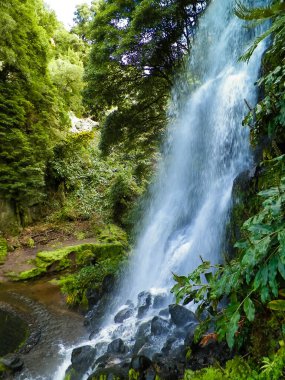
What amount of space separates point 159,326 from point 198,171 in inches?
201

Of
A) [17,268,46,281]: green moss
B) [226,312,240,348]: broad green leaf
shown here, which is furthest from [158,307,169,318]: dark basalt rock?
[17,268,46,281]: green moss

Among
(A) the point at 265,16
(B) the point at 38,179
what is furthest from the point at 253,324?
(B) the point at 38,179

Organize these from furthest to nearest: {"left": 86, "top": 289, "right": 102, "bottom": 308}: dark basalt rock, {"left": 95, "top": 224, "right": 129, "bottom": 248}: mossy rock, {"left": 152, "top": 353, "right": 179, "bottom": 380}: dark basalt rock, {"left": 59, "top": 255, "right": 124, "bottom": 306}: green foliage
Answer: {"left": 95, "top": 224, "right": 129, "bottom": 248}: mossy rock < {"left": 59, "top": 255, "right": 124, "bottom": 306}: green foliage < {"left": 86, "top": 289, "right": 102, "bottom": 308}: dark basalt rock < {"left": 152, "top": 353, "right": 179, "bottom": 380}: dark basalt rock

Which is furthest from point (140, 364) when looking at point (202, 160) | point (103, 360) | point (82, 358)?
point (202, 160)

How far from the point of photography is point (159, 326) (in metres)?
5.03

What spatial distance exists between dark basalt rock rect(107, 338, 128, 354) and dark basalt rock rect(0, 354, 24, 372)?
1513 millimetres

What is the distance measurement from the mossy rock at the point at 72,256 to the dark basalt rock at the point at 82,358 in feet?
18.3

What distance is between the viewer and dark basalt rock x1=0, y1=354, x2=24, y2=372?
16.1 ft

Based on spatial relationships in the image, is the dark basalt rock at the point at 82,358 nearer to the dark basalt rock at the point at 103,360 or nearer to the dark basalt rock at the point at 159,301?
the dark basalt rock at the point at 103,360

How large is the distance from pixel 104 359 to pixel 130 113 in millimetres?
8418

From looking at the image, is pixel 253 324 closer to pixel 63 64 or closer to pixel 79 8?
pixel 63 64

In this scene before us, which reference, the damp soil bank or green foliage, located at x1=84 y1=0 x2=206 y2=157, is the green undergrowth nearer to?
the damp soil bank

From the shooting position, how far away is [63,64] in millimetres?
20016

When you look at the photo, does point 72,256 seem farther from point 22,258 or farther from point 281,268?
point 281,268
